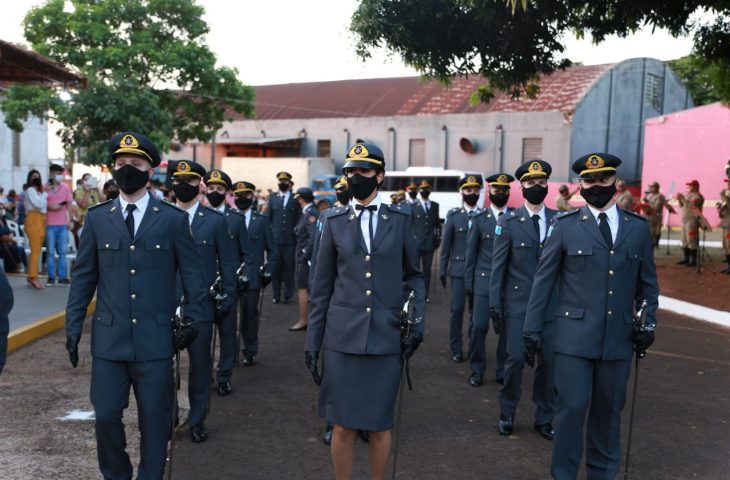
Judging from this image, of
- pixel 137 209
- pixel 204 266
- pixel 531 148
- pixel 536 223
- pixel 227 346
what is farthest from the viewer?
pixel 531 148

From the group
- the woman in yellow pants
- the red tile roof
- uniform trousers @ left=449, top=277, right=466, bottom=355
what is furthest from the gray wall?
uniform trousers @ left=449, top=277, right=466, bottom=355

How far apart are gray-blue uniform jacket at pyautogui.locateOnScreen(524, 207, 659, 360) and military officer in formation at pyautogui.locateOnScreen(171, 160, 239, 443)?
2.46 metres

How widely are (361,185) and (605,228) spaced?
5.31ft

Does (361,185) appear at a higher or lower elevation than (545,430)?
higher

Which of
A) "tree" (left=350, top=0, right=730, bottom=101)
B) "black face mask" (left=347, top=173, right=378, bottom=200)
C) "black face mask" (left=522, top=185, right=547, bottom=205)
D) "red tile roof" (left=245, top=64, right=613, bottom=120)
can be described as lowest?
"black face mask" (left=522, top=185, right=547, bottom=205)

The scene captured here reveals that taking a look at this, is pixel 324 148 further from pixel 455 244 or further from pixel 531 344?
pixel 531 344

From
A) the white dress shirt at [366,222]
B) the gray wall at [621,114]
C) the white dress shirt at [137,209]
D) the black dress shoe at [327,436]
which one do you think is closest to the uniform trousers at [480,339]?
the black dress shoe at [327,436]

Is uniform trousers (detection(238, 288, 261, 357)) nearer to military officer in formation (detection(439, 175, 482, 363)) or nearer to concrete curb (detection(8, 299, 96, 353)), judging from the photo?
concrete curb (detection(8, 299, 96, 353))

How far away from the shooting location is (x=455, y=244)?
10078 millimetres

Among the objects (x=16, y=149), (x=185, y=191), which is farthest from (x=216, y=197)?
(x=16, y=149)

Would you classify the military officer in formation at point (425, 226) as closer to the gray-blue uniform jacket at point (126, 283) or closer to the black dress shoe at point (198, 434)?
the black dress shoe at point (198, 434)

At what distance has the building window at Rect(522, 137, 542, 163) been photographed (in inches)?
1459

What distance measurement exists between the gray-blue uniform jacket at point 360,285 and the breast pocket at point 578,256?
102cm

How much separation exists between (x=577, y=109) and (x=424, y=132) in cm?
823
